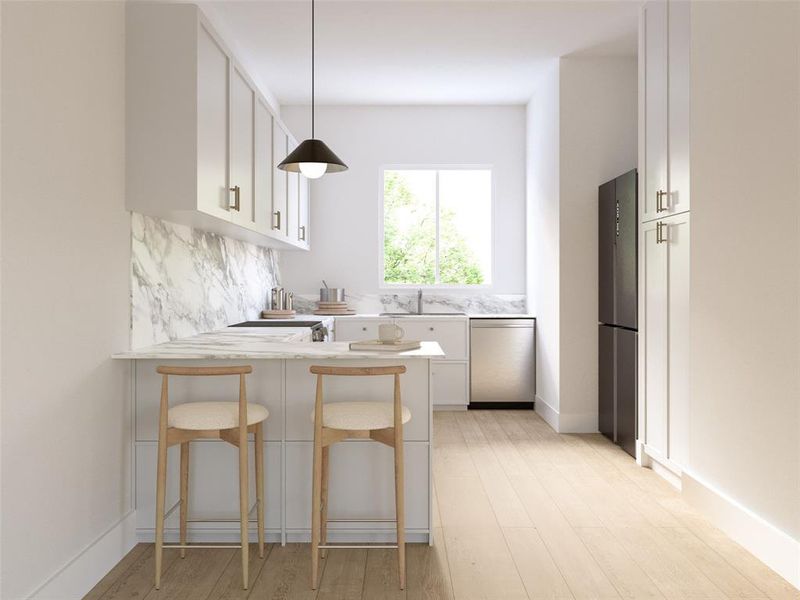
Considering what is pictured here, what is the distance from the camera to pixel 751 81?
2795mm

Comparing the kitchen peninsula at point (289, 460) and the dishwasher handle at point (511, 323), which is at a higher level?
the dishwasher handle at point (511, 323)

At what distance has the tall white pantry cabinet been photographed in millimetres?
3500

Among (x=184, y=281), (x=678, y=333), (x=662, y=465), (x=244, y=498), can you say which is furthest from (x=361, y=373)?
(x=662, y=465)

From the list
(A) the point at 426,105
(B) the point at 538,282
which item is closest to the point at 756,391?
(B) the point at 538,282

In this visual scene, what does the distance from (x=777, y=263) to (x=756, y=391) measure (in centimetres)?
55

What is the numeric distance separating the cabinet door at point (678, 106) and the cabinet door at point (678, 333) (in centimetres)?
13

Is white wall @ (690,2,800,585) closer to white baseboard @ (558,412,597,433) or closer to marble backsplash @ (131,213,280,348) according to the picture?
white baseboard @ (558,412,597,433)

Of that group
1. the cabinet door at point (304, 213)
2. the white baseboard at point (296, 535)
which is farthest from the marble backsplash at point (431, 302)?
the white baseboard at point (296, 535)

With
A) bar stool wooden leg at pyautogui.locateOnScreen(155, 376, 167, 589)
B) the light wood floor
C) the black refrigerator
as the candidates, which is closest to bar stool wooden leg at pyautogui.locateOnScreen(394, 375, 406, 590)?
the light wood floor

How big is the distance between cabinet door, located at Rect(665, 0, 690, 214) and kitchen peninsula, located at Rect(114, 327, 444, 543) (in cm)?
165

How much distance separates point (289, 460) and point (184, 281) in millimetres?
1355

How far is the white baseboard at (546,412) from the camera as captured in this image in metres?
5.21

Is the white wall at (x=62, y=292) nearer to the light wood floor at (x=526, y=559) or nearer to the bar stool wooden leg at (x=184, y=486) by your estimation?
the bar stool wooden leg at (x=184, y=486)

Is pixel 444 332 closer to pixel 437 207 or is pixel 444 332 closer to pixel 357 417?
pixel 437 207
